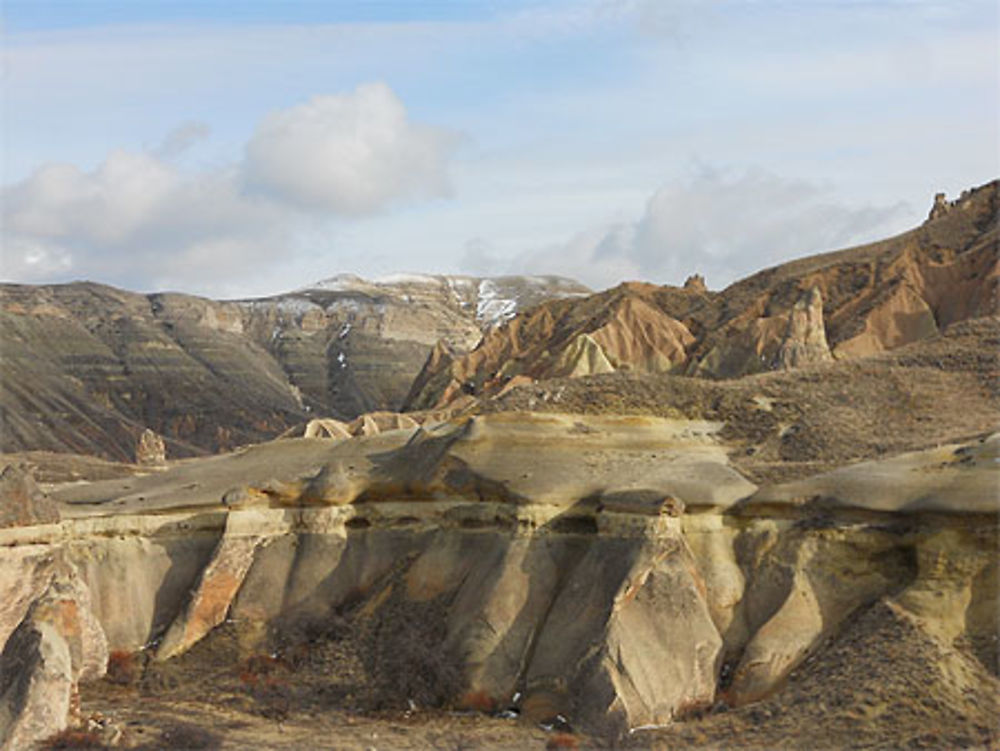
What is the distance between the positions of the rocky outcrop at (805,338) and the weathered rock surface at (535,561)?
28.1 m

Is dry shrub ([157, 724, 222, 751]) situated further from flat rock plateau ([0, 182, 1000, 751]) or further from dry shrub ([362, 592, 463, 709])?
dry shrub ([362, 592, 463, 709])

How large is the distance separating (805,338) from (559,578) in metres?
35.9

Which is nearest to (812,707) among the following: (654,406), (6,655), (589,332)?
(654,406)

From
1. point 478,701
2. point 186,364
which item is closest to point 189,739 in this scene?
point 478,701

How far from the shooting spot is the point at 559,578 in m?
26.9

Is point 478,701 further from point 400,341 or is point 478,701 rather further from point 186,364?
point 400,341

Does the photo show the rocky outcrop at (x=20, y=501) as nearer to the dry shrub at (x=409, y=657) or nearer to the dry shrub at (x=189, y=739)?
the dry shrub at (x=189, y=739)

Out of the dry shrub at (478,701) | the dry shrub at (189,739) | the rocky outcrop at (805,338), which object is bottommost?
the dry shrub at (478,701)

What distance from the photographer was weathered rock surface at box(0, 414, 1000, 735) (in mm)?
23938

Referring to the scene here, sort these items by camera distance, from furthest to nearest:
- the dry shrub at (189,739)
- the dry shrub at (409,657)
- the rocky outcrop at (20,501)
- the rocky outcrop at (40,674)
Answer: the rocky outcrop at (20,501)
the dry shrub at (409,657)
the dry shrub at (189,739)
the rocky outcrop at (40,674)

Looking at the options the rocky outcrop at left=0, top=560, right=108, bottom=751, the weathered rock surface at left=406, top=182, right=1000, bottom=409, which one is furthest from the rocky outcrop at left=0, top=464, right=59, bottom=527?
the weathered rock surface at left=406, top=182, right=1000, bottom=409

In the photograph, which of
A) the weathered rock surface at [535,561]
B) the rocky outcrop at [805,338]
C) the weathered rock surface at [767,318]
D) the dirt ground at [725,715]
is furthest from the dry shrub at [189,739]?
the rocky outcrop at [805,338]

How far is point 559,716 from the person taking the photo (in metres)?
24.2

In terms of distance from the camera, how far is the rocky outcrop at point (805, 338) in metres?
58.6
